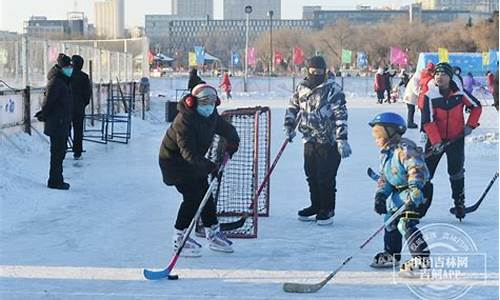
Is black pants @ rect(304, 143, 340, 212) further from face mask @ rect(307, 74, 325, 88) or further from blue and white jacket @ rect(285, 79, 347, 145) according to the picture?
face mask @ rect(307, 74, 325, 88)

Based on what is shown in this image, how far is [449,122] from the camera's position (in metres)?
8.56

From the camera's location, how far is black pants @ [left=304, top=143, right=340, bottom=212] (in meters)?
8.40

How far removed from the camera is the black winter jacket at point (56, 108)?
10469 millimetres

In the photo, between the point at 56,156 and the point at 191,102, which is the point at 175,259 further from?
the point at 56,156

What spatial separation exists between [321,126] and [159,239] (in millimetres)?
1885

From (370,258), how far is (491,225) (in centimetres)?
192

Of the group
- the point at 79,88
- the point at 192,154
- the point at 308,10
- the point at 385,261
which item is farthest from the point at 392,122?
the point at 308,10

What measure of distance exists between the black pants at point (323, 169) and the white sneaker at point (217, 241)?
1548mm

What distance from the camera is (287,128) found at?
852 centimetres

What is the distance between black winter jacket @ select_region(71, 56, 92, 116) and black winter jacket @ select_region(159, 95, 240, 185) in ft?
24.7

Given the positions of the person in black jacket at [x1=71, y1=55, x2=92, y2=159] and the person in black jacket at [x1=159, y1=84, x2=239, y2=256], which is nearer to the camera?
the person in black jacket at [x1=159, y1=84, x2=239, y2=256]

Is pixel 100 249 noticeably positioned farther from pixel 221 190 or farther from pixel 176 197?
pixel 176 197

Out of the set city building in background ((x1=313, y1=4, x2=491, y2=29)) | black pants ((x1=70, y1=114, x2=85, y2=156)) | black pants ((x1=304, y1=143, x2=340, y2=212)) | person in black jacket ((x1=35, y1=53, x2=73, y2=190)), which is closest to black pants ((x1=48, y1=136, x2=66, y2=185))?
person in black jacket ((x1=35, y1=53, x2=73, y2=190))

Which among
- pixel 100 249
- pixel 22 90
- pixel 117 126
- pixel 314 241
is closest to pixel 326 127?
pixel 314 241
